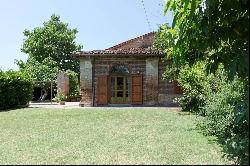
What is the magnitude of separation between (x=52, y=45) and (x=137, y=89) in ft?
85.9

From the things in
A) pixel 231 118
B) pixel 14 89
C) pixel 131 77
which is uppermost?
pixel 131 77

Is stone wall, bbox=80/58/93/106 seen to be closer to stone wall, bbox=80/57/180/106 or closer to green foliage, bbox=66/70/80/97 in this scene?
stone wall, bbox=80/57/180/106

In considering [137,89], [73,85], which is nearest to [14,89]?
[137,89]

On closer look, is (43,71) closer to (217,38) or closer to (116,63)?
(116,63)

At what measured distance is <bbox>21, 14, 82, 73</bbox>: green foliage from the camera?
1823 inches

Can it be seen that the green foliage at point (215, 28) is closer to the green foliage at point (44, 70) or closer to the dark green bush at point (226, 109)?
the dark green bush at point (226, 109)

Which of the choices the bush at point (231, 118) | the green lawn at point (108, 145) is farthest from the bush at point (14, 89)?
the bush at point (231, 118)

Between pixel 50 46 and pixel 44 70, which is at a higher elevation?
pixel 50 46

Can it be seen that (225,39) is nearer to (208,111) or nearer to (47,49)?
(208,111)

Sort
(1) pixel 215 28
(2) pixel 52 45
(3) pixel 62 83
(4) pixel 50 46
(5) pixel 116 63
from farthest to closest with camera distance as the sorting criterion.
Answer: (2) pixel 52 45 → (4) pixel 50 46 → (3) pixel 62 83 → (5) pixel 116 63 → (1) pixel 215 28

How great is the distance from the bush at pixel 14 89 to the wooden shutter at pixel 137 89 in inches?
255

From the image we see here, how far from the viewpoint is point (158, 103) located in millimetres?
23266

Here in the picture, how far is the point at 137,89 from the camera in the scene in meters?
23.5

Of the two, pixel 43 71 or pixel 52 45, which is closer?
pixel 43 71
